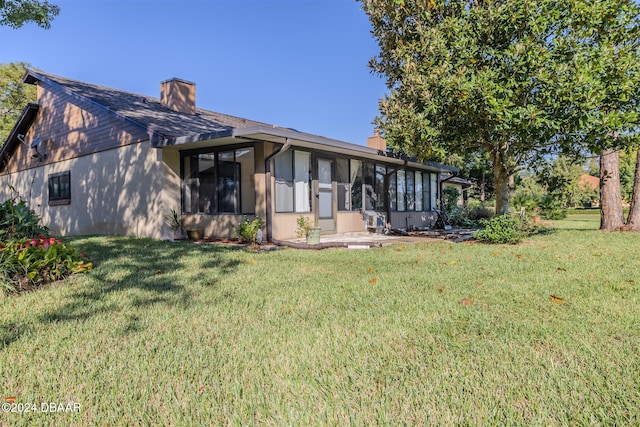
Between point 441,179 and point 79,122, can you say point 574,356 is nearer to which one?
point 79,122

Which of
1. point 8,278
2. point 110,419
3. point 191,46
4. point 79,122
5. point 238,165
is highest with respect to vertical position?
point 191,46

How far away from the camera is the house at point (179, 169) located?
9.48m

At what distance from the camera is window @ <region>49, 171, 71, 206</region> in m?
12.4

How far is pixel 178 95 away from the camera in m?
12.7

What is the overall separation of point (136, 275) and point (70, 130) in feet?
33.2

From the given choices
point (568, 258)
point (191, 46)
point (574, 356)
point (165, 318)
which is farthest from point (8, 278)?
point (191, 46)

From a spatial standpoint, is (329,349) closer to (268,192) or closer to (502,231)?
(268,192)

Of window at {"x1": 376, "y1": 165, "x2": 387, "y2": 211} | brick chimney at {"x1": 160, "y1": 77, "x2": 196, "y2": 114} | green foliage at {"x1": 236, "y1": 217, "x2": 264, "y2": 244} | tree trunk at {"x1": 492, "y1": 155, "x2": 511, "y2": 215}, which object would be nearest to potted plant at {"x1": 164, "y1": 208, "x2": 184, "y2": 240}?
green foliage at {"x1": 236, "y1": 217, "x2": 264, "y2": 244}

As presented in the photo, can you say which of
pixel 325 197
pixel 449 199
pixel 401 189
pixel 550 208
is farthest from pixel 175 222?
pixel 550 208

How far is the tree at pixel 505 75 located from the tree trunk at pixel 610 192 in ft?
10.5

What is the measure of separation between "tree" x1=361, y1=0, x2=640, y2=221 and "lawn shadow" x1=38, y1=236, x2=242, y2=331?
536cm

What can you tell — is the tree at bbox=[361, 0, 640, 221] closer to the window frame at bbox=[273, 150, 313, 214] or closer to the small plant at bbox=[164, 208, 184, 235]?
the window frame at bbox=[273, 150, 313, 214]

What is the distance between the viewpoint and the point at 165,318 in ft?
10.5

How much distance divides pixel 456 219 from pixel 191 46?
43.0 ft
